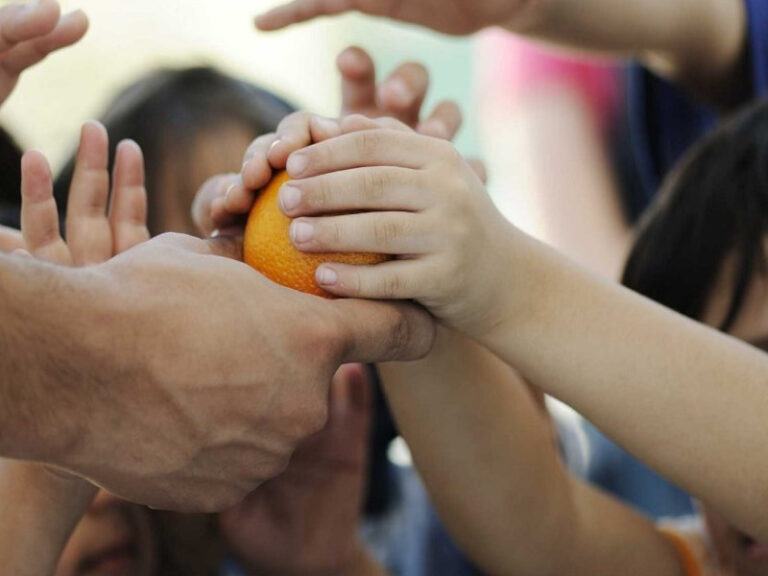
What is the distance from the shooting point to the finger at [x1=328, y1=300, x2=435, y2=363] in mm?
625

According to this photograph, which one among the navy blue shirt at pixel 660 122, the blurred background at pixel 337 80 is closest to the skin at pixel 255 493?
the blurred background at pixel 337 80

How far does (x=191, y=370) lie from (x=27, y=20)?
1.27ft

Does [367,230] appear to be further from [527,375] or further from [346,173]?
[527,375]

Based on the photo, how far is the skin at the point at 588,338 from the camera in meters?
0.62

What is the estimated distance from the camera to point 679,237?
3.37ft

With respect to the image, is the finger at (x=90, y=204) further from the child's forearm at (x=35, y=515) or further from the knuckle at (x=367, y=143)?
the knuckle at (x=367, y=143)

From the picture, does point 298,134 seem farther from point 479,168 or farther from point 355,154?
point 479,168

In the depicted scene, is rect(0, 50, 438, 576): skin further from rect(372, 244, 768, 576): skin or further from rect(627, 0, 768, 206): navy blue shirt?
rect(627, 0, 768, 206): navy blue shirt

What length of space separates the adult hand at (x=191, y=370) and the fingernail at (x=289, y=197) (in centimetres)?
5

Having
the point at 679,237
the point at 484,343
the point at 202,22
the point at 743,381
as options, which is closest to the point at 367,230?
the point at 484,343

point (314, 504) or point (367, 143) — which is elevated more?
point (367, 143)

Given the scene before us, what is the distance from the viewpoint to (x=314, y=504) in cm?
109

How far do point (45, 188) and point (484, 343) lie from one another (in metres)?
0.37

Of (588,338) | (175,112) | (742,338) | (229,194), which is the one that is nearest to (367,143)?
(229,194)
